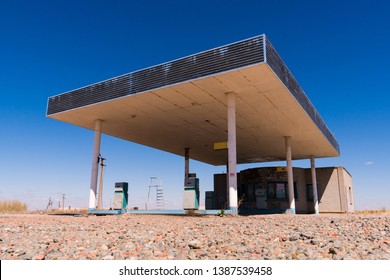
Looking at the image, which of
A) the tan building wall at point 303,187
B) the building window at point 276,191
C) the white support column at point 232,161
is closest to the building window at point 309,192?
the tan building wall at point 303,187

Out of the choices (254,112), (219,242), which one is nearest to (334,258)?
(219,242)

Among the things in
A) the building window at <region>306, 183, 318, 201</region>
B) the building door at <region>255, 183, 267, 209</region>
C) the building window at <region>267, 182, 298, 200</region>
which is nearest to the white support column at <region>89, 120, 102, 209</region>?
the building door at <region>255, 183, 267, 209</region>

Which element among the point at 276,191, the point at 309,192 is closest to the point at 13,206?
the point at 276,191

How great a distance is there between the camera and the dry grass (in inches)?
801

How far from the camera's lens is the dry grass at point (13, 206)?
20344 millimetres

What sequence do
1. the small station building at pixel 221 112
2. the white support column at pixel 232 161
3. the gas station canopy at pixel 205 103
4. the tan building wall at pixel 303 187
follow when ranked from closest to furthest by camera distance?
the gas station canopy at pixel 205 103
the small station building at pixel 221 112
the white support column at pixel 232 161
the tan building wall at pixel 303 187

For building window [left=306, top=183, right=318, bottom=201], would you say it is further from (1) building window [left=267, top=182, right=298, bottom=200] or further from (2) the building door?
(2) the building door

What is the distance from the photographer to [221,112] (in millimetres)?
15727

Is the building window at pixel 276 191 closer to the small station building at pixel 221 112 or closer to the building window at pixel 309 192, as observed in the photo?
the small station building at pixel 221 112

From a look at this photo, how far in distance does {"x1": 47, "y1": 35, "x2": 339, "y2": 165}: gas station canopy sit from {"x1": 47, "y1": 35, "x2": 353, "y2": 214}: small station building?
0.12 ft

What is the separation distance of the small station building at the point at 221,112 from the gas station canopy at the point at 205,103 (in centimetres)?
4

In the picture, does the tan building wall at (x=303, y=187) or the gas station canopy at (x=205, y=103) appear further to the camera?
the tan building wall at (x=303, y=187)
